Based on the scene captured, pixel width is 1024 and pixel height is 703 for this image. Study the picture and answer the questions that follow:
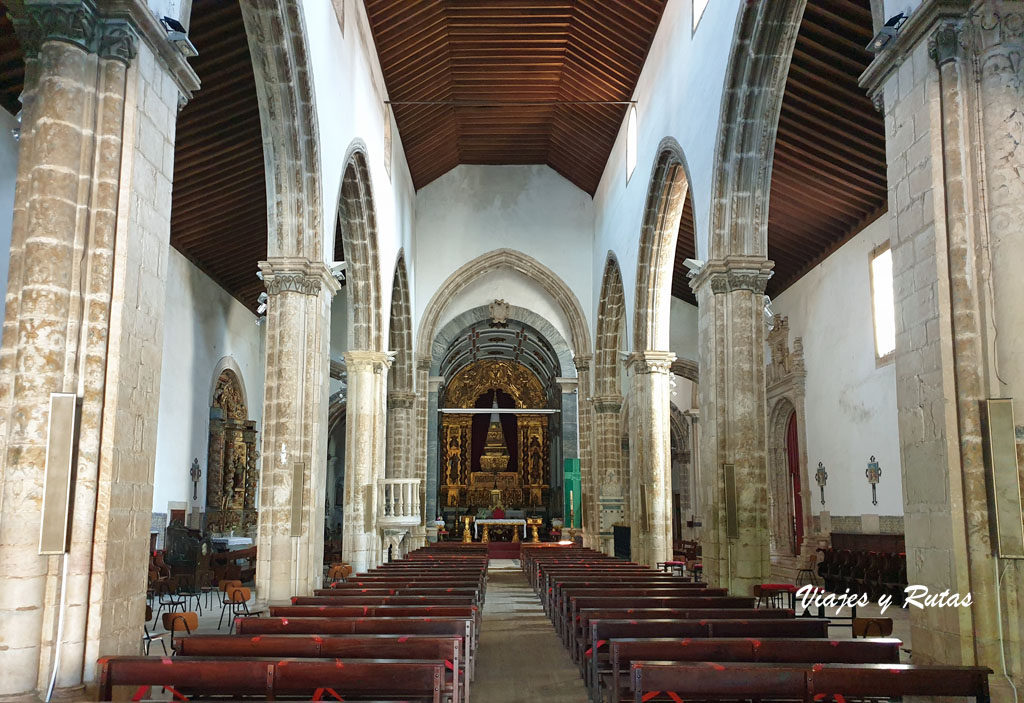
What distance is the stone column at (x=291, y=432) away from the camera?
10227 millimetres

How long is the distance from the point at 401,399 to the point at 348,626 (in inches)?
617

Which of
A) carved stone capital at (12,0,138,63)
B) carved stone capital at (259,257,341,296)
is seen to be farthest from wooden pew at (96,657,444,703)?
carved stone capital at (259,257,341,296)

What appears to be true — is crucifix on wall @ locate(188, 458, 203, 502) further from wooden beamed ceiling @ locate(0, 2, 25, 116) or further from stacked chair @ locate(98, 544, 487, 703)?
stacked chair @ locate(98, 544, 487, 703)

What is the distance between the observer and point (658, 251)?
16094 mm

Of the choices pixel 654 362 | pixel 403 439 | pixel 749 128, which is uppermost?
pixel 749 128

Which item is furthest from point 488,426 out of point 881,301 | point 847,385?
point 881,301

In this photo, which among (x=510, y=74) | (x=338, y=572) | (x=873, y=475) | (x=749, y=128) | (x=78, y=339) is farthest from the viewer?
(x=510, y=74)

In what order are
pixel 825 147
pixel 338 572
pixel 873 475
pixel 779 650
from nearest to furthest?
1. pixel 779 650
2. pixel 338 572
3. pixel 825 147
4. pixel 873 475

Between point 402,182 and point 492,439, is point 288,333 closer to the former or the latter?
point 402,182

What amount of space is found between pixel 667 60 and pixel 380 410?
793 cm

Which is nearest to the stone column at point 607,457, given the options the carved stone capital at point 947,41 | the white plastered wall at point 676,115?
the white plastered wall at point 676,115

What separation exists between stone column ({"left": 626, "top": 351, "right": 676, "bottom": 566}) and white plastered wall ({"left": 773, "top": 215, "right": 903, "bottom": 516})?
3.39 metres

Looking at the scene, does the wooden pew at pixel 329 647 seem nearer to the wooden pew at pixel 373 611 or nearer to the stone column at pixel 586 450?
the wooden pew at pixel 373 611

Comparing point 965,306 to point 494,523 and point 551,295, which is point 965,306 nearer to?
Result: point 551,295
